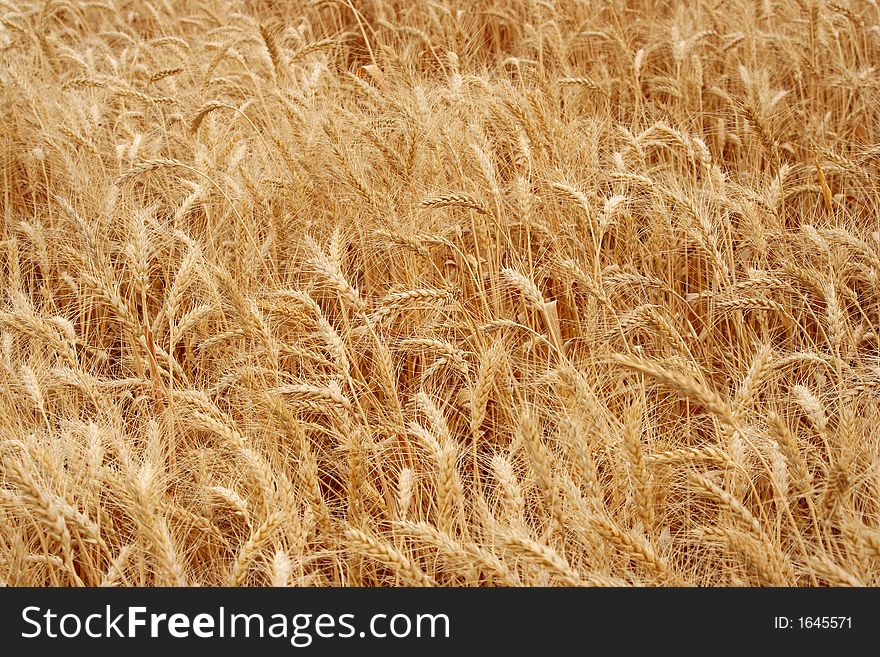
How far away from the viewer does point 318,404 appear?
1.72 meters

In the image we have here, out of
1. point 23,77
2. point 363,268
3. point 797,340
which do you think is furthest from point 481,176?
point 23,77

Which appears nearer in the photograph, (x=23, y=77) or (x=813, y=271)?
(x=813, y=271)

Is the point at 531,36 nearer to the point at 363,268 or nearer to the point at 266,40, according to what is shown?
the point at 266,40

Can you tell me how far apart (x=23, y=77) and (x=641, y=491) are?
3127 mm
